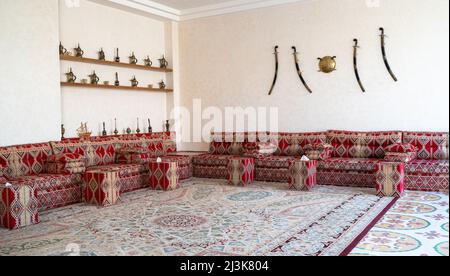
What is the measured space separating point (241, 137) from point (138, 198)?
2538mm

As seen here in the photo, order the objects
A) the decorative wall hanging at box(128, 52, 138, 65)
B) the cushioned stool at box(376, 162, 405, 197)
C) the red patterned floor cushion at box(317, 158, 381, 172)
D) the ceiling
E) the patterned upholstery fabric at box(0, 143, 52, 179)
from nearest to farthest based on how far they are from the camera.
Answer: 1. the patterned upholstery fabric at box(0, 143, 52, 179)
2. the cushioned stool at box(376, 162, 405, 197)
3. the red patterned floor cushion at box(317, 158, 381, 172)
4. the ceiling
5. the decorative wall hanging at box(128, 52, 138, 65)

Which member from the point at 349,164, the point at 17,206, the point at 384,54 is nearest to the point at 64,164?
the point at 17,206

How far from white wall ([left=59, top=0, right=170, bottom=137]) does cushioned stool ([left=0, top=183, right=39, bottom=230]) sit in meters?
2.42

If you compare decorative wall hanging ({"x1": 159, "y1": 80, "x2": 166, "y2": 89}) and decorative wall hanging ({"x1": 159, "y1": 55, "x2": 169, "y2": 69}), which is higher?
decorative wall hanging ({"x1": 159, "y1": 55, "x2": 169, "y2": 69})

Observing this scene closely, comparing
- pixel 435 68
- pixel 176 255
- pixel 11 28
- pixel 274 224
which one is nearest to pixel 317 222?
pixel 274 224

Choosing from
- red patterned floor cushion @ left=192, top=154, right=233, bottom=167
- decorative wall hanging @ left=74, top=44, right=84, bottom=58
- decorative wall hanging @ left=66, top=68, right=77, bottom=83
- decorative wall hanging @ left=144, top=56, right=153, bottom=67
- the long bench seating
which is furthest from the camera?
decorative wall hanging @ left=144, top=56, right=153, bottom=67

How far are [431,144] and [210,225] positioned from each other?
12.4ft

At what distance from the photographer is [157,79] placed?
8.68m

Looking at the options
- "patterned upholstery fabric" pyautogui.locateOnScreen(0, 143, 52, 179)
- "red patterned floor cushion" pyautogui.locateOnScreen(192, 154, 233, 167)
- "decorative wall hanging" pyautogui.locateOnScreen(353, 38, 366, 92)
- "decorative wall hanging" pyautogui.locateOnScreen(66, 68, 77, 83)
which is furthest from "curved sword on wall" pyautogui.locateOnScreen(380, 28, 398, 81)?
"patterned upholstery fabric" pyautogui.locateOnScreen(0, 143, 52, 179)

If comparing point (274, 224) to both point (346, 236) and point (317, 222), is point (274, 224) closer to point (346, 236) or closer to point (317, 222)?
point (317, 222)

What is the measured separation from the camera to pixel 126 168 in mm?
6258

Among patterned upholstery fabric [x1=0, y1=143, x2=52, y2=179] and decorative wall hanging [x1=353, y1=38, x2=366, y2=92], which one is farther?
decorative wall hanging [x1=353, y1=38, x2=366, y2=92]

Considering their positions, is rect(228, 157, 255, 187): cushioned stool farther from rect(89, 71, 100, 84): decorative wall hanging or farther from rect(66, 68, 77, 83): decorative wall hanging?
rect(66, 68, 77, 83): decorative wall hanging

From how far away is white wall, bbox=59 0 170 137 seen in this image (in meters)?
6.92
